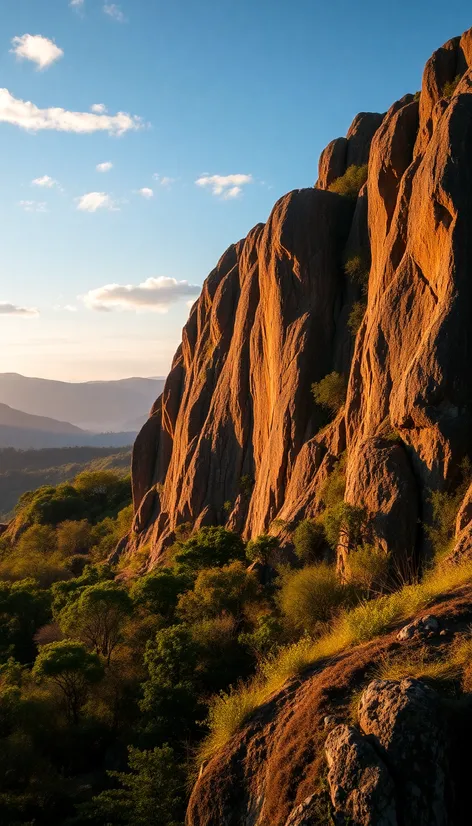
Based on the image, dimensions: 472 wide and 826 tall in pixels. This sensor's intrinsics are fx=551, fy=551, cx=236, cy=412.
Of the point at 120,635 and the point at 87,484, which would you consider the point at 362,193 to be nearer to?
the point at 120,635

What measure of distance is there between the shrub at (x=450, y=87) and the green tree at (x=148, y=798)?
2483cm

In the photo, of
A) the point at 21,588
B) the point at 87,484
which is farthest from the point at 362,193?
the point at 87,484

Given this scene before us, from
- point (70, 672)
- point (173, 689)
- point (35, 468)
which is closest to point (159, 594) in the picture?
point (70, 672)

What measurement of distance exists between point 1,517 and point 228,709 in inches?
5007

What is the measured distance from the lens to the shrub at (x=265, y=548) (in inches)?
894

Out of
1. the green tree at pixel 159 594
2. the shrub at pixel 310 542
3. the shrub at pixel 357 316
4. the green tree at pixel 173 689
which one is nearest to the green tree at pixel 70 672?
the green tree at pixel 173 689

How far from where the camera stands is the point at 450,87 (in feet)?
74.2

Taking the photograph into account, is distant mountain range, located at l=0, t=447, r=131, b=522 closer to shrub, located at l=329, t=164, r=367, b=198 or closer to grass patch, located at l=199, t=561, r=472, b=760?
shrub, located at l=329, t=164, r=367, b=198

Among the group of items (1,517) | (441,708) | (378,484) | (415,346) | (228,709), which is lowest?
(1,517)

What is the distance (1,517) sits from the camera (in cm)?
12362

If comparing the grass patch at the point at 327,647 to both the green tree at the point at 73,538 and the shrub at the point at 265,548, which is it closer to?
the shrub at the point at 265,548

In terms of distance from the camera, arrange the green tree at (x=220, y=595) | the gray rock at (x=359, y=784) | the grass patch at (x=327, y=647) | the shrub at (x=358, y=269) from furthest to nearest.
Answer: the shrub at (x=358, y=269) < the green tree at (x=220, y=595) < the grass patch at (x=327, y=647) < the gray rock at (x=359, y=784)

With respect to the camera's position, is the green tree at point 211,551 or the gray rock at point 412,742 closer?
the gray rock at point 412,742

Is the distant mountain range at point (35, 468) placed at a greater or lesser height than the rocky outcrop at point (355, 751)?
lesser
